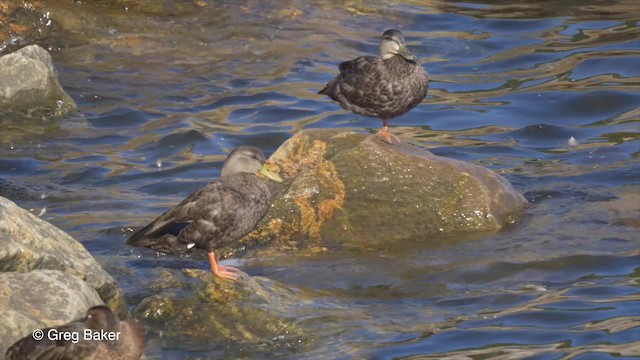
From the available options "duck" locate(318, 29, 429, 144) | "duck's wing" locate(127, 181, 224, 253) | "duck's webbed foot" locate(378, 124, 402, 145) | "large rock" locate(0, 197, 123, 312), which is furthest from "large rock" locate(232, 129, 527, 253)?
"large rock" locate(0, 197, 123, 312)

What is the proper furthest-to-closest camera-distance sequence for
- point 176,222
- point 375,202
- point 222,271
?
1. point 375,202
2. point 176,222
3. point 222,271

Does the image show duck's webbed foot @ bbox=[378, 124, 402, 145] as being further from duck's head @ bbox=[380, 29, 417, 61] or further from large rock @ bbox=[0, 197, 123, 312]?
large rock @ bbox=[0, 197, 123, 312]

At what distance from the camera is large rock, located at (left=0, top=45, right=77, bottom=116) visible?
45.2ft

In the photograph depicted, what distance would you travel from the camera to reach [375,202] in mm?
10359

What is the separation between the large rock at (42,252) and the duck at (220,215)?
28.7 inches

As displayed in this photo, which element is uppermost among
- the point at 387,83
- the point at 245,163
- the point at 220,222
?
the point at 387,83

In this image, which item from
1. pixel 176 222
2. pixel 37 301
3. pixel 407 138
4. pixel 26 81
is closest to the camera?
pixel 37 301

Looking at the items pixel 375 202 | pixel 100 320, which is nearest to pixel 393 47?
pixel 375 202

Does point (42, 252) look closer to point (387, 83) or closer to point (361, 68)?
point (387, 83)

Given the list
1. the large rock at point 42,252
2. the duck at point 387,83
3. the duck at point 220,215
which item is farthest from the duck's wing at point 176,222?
the duck at point 387,83

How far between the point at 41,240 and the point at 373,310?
228 cm

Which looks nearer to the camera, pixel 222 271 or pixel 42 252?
pixel 42 252

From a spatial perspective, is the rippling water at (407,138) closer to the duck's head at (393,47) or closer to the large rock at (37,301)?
the large rock at (37,301)

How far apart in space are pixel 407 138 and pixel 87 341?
7.76 metres
